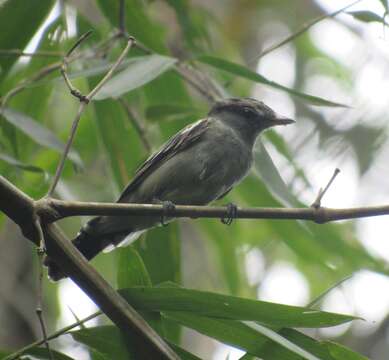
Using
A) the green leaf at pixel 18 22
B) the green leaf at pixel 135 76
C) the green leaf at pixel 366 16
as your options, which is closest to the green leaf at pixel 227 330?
the green leaf at pixel 135 76

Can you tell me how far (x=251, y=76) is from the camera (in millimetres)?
3896

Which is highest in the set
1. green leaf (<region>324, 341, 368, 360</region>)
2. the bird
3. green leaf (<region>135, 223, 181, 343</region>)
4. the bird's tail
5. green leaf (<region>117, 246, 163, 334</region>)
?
the bird

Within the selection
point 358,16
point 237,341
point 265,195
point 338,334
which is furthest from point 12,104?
point 338,334

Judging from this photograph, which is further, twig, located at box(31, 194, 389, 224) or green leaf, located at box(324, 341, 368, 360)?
green leaf, located at box(324, 341, 368, 360)

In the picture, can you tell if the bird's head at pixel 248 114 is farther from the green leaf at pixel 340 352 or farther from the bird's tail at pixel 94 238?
the green leaf at pixel 340 352

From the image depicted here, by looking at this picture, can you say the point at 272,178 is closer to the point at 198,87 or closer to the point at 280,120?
the point at 198,87

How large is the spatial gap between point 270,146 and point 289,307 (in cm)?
239

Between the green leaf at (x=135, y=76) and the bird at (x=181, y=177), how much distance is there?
1.88 feet

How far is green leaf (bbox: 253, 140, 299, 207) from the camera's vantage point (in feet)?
12.0

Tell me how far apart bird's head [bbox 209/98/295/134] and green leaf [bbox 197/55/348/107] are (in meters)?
0.48

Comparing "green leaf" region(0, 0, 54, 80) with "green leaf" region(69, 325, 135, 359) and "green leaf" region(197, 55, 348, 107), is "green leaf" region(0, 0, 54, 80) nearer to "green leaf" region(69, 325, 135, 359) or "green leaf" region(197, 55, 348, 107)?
"green leaf" region(197, 55, 348, 107)

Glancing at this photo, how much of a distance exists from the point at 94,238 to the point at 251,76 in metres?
1.21

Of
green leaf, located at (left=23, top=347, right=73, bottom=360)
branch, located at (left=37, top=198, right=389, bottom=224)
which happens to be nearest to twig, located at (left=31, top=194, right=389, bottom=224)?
branch, located at (left=37, top=198, right=389, bottom=224)

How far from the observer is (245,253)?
6.09 m
